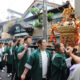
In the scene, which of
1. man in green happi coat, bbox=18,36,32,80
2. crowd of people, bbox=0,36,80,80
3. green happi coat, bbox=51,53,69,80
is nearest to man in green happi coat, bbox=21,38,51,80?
crowd of people, bbox=0,36,80,80

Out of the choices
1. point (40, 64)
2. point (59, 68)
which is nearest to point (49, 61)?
point (40, 64)

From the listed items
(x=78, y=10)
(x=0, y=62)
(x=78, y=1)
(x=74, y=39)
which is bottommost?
(x=0, y=62)

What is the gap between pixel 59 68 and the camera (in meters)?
2.78

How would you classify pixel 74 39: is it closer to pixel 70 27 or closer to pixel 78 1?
pixel 70 27

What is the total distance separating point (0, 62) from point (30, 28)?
9.74 metres

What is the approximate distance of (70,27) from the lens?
333 cm

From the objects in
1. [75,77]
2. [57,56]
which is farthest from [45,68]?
[75,77]

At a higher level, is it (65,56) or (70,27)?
(70,27)

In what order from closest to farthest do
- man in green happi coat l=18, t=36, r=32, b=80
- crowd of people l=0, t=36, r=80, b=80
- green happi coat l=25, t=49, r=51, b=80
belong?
crowd of people l=0, t=36, r=80, b=80 → green happi coat l=25, t=49, r=51, b=80 → man in green happi coat l=18, t=36, r=32, b=80

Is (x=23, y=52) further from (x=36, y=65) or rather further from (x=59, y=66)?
(x=59, y=66)

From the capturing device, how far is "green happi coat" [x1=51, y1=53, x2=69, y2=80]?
270 centimetres

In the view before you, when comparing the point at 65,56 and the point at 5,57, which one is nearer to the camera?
the point at 65,56

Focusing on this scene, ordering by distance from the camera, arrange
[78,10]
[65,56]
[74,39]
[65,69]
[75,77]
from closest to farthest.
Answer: [75,77]
[65,69]
[65,56]
[74,39]
[78,10]

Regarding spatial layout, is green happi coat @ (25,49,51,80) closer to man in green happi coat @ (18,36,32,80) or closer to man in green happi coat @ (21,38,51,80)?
man in green happi coat @ (21,38,51,80)
